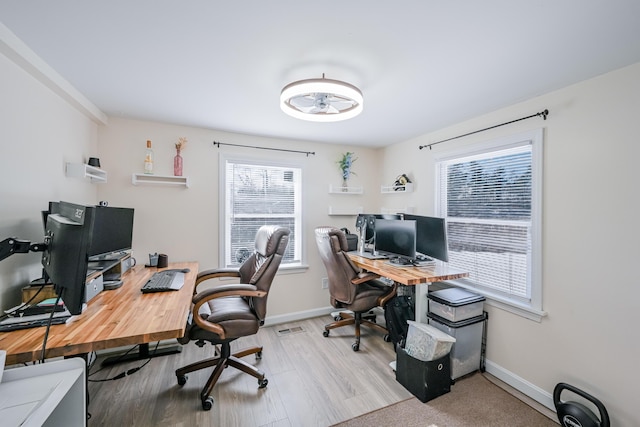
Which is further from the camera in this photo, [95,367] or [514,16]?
[95,367]

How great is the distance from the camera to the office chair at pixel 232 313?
5.98ft

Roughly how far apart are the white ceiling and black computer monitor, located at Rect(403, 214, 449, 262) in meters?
1.08

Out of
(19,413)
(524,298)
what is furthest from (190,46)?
(524,298)

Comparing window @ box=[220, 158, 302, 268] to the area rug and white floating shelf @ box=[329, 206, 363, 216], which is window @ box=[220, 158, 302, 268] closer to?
white floating shelf @ box=[329, 206, 363, 216]

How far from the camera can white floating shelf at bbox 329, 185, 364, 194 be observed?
139 inches

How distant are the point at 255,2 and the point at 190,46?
54cm

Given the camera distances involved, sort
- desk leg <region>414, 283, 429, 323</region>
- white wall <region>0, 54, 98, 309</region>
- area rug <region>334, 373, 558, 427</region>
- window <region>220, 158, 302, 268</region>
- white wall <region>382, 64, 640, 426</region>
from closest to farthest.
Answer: white wall <region>0, 54, 98, 309</region>, white wall <region>382, 64, 640, 426</region>, area rug <region>334, 373, 558, 427</region>, desk leg <region>414, 283, 429, 323</region>, window <region>220, 158, 302, 268</region>

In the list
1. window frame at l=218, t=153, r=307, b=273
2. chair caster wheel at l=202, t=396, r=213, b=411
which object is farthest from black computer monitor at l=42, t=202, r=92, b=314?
window frame at l=218, t=153, r=307, b=273

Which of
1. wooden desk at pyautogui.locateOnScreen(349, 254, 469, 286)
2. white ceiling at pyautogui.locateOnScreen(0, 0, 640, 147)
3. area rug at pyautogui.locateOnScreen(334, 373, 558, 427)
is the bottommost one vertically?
area rug at pyautogui.locateOnScreen(334, 373, 558, 427)

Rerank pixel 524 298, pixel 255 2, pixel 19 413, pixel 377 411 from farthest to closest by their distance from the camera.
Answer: pixel 524 298 < pixel 377 411 < pixel 255 2 < pixel 19 413

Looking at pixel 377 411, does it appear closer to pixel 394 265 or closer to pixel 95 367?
pixel 394 265

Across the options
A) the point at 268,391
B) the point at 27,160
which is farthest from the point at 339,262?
the point at 27,160

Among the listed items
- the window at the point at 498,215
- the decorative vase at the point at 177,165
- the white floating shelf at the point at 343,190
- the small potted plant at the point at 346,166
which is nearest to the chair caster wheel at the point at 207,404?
the decorative vase at the point at 177,165

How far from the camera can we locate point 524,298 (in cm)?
210
